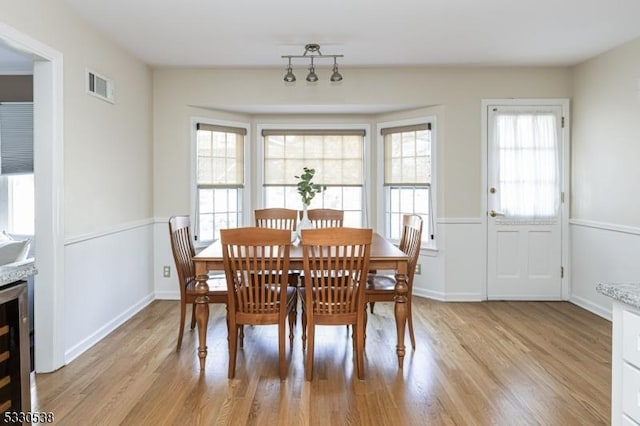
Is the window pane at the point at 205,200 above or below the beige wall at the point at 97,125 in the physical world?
below

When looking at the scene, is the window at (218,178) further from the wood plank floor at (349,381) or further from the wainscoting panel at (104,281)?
→ the wood plank floor at (349,381)

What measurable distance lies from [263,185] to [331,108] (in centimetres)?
126

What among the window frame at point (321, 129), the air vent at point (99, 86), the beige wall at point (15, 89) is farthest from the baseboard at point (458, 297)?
the beige wall at point (15, 89)

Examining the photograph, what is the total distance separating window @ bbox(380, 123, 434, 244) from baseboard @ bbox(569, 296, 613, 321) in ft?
5.42

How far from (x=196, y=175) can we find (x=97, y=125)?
5.06 ft

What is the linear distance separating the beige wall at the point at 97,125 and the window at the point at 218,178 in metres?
0.55

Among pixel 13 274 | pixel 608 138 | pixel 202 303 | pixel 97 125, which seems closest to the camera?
pixel 13 274

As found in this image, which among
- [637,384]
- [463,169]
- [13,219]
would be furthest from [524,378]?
[13,219]

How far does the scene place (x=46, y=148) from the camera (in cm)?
315

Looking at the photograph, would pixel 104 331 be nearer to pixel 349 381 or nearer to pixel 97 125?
pixel 97 125

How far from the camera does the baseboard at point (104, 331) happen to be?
3418mm

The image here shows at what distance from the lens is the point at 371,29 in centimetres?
394

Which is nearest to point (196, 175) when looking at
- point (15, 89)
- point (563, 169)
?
point (15, 89)

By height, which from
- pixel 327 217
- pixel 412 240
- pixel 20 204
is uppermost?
pixel 20 204
